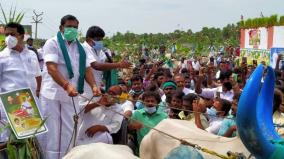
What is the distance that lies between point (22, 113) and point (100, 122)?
1077mm

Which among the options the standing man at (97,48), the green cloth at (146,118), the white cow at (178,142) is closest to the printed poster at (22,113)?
the white cow at (178,142)

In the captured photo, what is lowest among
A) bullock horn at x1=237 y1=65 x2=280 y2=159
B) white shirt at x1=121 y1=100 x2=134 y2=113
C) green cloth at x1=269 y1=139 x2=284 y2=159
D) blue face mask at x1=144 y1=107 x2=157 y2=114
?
white shirt at x1=121 y1=100 x2=134 y2=113

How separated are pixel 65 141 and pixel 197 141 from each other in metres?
1.59

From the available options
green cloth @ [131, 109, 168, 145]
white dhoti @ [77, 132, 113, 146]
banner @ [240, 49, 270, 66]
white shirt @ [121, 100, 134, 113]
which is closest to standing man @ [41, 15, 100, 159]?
white dhoti @ [77, 132, 113, 146]

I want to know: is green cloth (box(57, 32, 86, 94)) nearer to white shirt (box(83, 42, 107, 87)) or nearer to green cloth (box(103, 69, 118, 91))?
white shirt (box(83, 42, 107, 87))

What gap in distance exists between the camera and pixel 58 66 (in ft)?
17.2

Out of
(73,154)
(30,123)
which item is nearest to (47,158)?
(30,123)

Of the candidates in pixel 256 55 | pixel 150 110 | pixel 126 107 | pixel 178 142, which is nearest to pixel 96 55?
pixel 126 107

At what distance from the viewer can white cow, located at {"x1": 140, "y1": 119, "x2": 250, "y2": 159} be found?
4.03 meters

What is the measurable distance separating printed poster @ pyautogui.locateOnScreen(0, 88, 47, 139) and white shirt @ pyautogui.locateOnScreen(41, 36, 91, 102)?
0.33 meters

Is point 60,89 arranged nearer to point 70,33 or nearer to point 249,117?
point 70,33

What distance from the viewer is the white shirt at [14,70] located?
214 inches

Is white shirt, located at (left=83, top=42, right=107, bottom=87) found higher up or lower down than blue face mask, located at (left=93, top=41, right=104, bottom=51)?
lower down

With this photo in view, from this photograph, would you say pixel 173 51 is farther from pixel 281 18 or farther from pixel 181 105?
pixel 181 105
